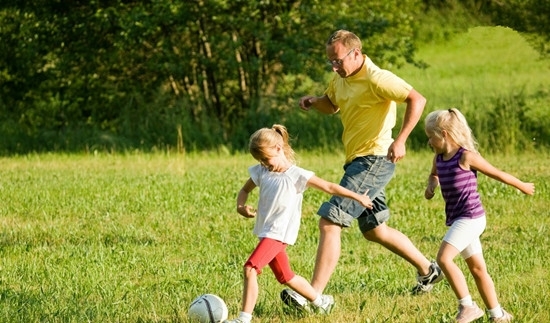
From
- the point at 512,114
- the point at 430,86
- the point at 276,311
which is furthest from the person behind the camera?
the point at 430,86

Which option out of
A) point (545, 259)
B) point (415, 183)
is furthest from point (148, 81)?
point (545, 259)

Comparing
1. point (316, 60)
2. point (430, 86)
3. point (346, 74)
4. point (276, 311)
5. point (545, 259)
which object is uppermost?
point (346, 74)

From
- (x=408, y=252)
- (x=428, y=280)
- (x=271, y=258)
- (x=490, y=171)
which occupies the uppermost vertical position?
(x=490, y=171)

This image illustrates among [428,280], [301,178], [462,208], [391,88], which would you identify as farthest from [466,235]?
[428,280]

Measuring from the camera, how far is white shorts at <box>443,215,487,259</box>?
6463mm

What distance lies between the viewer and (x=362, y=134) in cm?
747

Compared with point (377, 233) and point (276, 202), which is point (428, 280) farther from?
point (276, 202)

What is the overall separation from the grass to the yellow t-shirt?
1024 millimetres

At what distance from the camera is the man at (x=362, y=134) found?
7.25 meters

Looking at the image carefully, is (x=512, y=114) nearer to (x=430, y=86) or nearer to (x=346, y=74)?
(x=430, y=86)

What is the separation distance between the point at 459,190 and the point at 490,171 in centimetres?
28

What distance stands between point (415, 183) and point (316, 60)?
8355 millimetres

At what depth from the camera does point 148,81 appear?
→ 24.9 m

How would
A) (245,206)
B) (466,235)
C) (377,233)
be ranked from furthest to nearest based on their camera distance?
(377,233) → (245,206) → (466,235)
